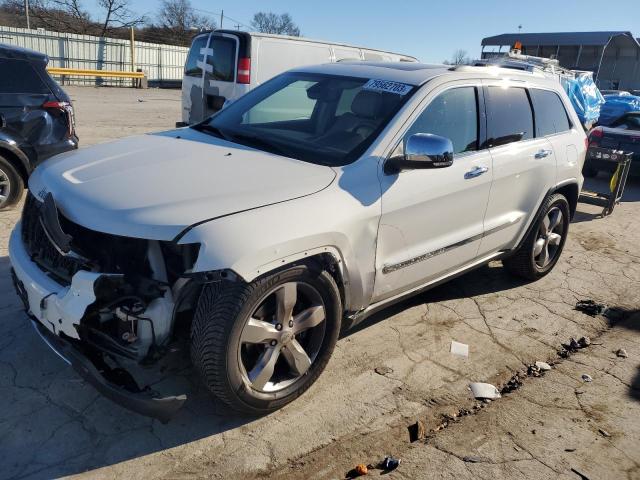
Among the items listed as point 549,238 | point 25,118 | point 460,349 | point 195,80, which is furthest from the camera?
point 195,80

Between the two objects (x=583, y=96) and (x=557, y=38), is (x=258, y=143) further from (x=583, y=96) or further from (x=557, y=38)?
(x=557, y=38)

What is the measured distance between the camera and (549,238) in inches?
199

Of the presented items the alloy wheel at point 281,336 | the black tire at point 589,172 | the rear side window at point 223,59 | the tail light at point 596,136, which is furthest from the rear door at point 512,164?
the tail light at point 596,136

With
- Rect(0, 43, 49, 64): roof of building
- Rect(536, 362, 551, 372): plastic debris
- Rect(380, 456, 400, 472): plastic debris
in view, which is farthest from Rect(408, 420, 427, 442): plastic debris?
Rect(0, 43, 49, 64): roof of building

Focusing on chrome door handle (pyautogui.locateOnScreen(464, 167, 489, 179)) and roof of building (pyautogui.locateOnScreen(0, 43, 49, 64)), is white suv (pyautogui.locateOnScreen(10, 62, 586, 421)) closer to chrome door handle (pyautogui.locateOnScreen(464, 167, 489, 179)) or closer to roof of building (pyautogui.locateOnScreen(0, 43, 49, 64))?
chrome door handle (pyautogui.locateOnScreen(464, 167, 489, 179))

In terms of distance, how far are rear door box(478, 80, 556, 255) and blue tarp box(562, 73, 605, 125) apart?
28.9 feet

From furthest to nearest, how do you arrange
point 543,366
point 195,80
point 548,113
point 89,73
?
point 89,73 → point 195,80 → point 548,113 → point 543,366

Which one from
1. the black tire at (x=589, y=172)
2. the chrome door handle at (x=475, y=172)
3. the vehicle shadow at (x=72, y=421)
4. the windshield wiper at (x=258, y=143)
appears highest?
the windshield wiper at (x=258, y=143)

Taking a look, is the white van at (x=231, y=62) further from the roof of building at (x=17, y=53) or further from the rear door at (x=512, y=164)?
the rear door at (x=512, y=164)

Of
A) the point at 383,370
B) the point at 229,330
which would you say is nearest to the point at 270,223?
the point at 229,330

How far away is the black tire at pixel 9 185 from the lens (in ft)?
18.9

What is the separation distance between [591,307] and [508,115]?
1.85m

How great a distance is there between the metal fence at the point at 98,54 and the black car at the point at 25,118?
21.4 metres

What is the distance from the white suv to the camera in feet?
8.29
